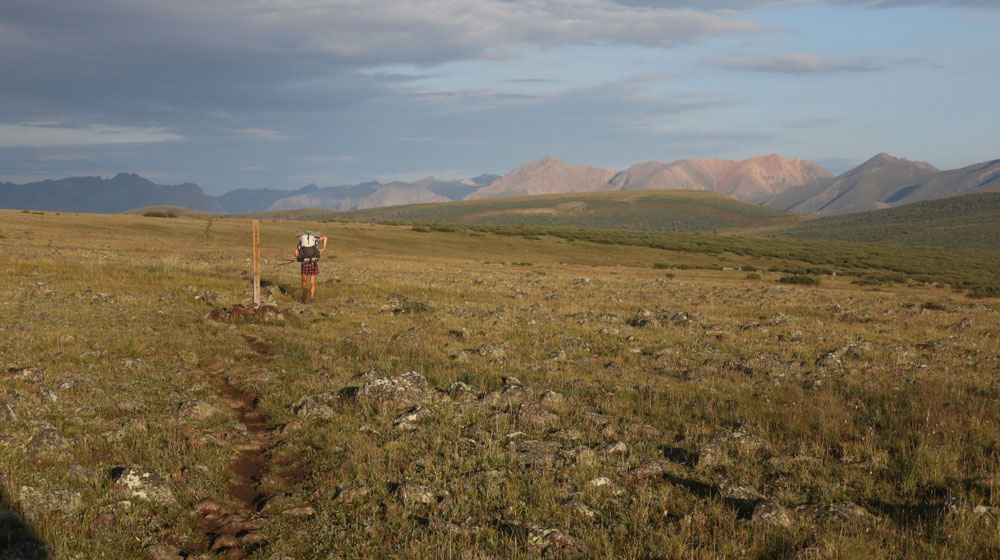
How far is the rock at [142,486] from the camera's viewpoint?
7246 mm

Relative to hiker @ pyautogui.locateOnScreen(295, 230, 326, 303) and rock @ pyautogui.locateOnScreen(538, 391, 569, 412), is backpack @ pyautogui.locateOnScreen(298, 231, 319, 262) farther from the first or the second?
rock @ pyautogui.locateOnScreen(538, 391, 569, 412)

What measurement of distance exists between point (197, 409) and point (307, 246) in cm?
1476

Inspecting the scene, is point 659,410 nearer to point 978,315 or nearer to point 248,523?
point 248,523

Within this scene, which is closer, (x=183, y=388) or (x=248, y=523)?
(x=248, y=523)

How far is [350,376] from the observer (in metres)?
13.2

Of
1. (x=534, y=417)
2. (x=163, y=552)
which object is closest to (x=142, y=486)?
(x=163, y=552)

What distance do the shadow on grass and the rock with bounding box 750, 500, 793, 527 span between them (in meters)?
7.80

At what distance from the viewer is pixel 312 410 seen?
10672 millimetres

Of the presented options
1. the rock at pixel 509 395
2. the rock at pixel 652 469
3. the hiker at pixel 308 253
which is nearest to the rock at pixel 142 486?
the rock at pixel 509 395

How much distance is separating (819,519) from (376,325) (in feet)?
51.5

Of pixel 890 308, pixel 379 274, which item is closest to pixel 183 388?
pixel 379 274

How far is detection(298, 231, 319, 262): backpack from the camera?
2427 centimetres

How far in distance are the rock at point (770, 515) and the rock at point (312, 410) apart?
7179mm

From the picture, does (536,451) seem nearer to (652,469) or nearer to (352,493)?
(652,469)
